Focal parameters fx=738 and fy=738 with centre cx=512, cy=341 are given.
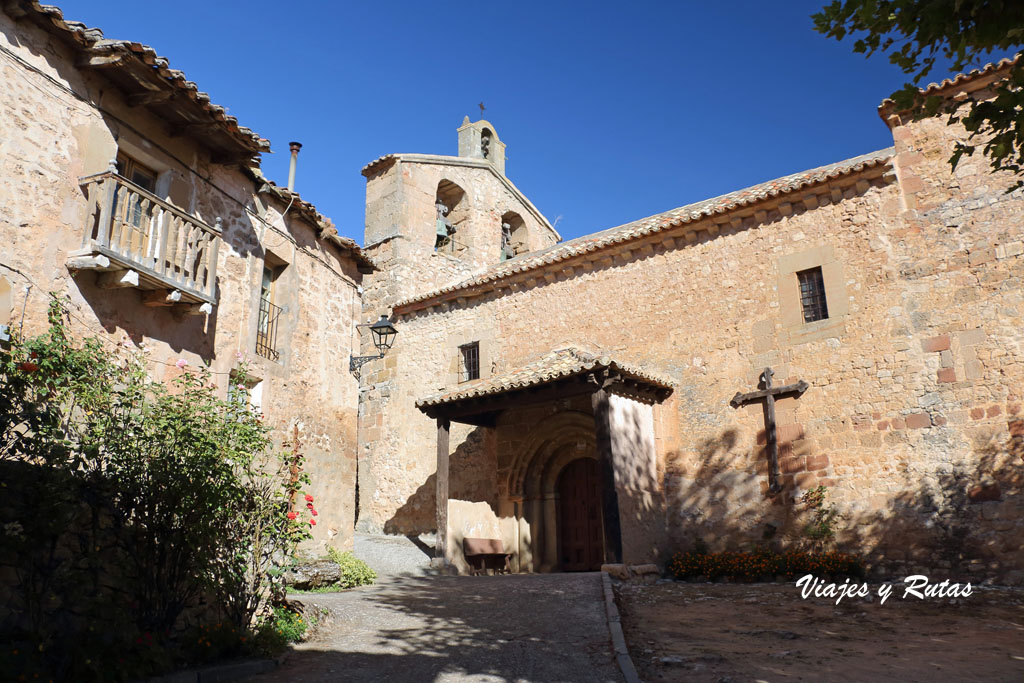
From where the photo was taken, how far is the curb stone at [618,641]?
585 cm

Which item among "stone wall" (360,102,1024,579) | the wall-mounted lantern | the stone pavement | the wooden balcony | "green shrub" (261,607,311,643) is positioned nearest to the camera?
the stone pavement

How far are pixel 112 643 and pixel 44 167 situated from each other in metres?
4.96

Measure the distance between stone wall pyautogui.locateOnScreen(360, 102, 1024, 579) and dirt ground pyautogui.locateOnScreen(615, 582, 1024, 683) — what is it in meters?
1.59

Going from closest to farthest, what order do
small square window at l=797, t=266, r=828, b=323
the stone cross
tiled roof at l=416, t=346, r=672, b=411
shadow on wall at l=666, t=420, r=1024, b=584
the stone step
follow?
shadow on wall at l=666, t=420, r=1024, b=584 → tiled roof at l=416, t=346, r=672, b=411 → the stone cross → small square window at l=797, t=266, r=828, b=323 → the stone step

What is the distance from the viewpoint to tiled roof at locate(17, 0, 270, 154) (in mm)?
7586

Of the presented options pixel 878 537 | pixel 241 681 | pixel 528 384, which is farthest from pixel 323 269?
pixel 878 537

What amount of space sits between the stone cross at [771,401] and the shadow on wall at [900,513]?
183 millimetres

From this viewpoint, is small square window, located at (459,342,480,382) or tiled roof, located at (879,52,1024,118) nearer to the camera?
tiled roof, located at (879,52,1024,118)

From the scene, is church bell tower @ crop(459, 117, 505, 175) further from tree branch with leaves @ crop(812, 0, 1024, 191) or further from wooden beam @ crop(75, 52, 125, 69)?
tree branch with leaves @ crop(812, 0, 1024, 191)

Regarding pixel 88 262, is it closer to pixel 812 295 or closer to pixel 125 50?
pixel 125 50

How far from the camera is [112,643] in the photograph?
5422mm

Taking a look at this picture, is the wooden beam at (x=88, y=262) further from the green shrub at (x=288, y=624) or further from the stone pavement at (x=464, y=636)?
the stone pavement at (x=464, y=636)

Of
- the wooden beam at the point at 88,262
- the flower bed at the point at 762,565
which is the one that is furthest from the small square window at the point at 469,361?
the wooden beam at the point at 88,262

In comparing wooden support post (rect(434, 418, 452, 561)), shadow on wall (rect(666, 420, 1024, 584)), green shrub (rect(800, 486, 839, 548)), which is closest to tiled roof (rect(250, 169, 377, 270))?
wooden support post (rect(434, 418, 452, 561))
